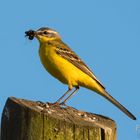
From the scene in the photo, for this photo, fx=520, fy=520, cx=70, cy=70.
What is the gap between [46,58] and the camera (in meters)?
10.7

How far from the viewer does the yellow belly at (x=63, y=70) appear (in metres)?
10.6

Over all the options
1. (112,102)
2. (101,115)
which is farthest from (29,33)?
(101,115)

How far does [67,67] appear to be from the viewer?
1085 cm

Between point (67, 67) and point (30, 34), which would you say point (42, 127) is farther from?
point (30, 34)

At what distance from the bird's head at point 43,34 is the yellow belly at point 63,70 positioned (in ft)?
1.77

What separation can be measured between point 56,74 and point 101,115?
4033mm

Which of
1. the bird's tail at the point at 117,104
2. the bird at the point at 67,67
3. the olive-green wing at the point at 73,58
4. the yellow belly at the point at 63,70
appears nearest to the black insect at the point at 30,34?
the bird at the point at 67,67

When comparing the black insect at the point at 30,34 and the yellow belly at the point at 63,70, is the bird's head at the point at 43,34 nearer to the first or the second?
the black insect at the point at 30,34

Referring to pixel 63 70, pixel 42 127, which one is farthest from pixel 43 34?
pixel 42 127

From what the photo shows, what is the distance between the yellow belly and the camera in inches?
417

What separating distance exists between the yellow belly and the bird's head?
54 centimetres

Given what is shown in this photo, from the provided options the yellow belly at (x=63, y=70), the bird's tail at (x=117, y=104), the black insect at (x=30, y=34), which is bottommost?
the bird's tail at (x=117, y=104)

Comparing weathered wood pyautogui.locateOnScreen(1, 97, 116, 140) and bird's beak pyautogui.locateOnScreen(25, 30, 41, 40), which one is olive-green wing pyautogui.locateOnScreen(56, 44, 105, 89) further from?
→ weathered wood pyautogui.locateOnScreen(1, 97, 116, 140)

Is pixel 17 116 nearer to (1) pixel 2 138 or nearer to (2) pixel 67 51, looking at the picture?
(1) pixel 2 138
